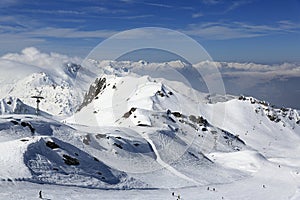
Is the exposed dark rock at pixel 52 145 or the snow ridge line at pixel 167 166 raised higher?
the exposed dark rock at pixel 52 145

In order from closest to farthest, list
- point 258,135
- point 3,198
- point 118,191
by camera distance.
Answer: point 3,198 < point 118,191 < point 258,135

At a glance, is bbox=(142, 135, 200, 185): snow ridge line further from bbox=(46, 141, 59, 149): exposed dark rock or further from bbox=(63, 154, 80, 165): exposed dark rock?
bbox=(46, 141, 59, 149): exposed dark rock

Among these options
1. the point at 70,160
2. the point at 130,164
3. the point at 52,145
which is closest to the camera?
the point at 70,160

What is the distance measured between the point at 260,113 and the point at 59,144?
525ft

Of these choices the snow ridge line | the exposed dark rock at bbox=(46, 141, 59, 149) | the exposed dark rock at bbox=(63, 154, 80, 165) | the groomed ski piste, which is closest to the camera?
the groomed ski piste

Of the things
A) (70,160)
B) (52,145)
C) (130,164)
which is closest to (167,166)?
(130,164)

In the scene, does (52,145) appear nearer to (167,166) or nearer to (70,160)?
(70,160)

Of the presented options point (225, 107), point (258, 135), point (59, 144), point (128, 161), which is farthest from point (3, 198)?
point (225, 107)

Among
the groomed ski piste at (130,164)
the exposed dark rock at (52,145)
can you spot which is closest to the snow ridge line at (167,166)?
the groomed ski piste at (130,164)

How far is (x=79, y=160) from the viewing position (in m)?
49.2

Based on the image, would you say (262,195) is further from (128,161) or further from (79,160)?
(79,160)

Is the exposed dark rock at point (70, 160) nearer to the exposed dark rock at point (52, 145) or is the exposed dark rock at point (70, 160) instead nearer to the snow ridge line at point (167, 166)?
the exposed dark rock at point (52, 145)

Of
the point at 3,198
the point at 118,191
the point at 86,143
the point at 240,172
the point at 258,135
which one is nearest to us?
the point at 3,198

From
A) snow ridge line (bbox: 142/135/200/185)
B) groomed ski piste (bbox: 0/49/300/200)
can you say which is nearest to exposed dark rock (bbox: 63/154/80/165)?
groomed ski piste (bbox: 0/49/300/200)
